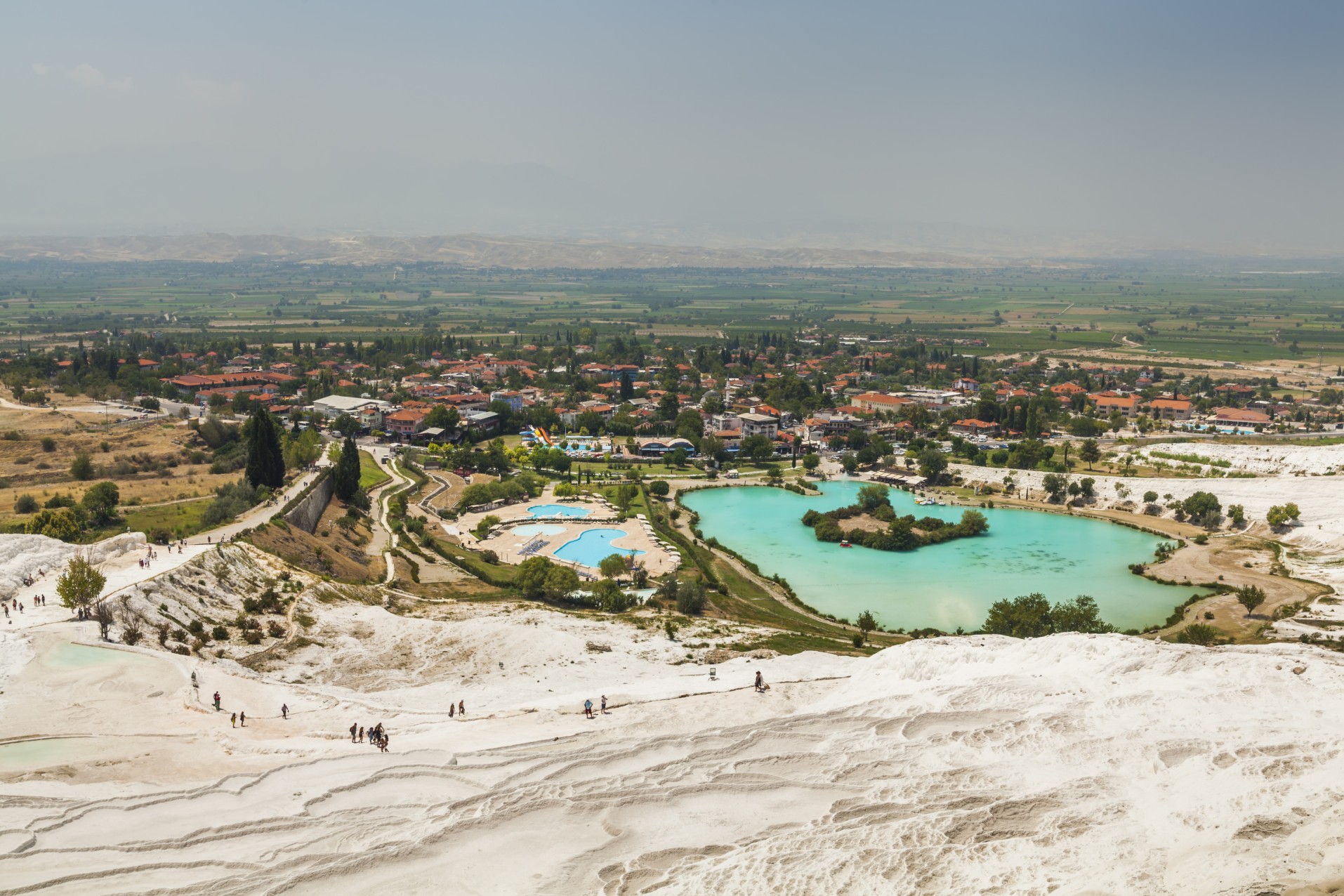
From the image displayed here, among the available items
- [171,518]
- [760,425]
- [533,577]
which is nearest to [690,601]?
[533,577]

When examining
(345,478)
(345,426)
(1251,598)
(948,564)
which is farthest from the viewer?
(345,426)

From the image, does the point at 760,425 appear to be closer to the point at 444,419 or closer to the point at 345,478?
the point at 444,419

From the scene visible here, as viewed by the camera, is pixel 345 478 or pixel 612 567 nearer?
pixel 612 567

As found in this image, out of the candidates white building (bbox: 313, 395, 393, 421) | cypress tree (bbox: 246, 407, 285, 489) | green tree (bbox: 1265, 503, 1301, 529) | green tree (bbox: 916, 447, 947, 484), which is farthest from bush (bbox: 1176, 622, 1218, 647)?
white building (bbox: 313, 395, 393, 421)

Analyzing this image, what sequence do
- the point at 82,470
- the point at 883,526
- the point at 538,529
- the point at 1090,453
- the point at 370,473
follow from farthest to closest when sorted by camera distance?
the point at 1090,453 < the point at 370,473 < the point at 883,526 < the point at 82,470 < the point at 538,529

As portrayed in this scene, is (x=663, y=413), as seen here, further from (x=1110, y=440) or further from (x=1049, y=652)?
(x=1049, y=652)

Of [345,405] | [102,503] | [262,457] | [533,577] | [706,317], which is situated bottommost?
[533,577]

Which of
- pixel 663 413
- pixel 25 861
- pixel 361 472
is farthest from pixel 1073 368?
pixel 25 861
